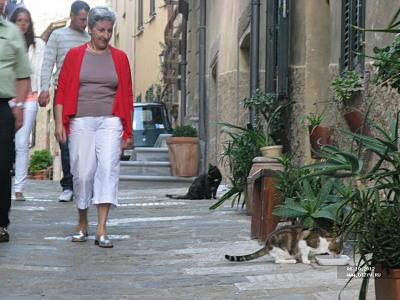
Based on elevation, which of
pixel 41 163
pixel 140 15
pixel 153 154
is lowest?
pixel 41 163

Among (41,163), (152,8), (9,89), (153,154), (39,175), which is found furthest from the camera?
(41,163)

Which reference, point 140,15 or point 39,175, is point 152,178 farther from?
point 39,175

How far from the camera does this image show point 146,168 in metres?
16.6

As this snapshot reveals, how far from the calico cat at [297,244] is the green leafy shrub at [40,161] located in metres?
26.7

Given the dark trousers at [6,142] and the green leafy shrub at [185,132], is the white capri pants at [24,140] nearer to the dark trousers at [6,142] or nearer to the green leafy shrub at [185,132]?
the dark trousers at [6,142]

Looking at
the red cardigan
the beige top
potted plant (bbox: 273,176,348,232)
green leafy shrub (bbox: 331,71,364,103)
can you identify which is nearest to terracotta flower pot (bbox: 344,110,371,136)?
green leafy shrub (bbox: 331,71,364,103)

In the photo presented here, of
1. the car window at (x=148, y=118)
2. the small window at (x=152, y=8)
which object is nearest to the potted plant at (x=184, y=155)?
the car window at (x=148, y=118)

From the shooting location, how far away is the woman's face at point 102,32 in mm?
6891

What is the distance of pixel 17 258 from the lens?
625cm

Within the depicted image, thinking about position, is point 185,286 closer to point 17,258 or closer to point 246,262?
point 246,262

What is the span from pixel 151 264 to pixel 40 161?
1069 inches

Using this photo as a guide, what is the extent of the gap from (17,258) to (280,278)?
179 cm

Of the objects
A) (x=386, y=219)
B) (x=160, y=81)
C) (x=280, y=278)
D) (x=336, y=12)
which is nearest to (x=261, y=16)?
(x=336, y=12)

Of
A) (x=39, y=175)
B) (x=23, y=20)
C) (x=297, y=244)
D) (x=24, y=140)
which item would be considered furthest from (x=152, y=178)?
(x=39, y=175)
